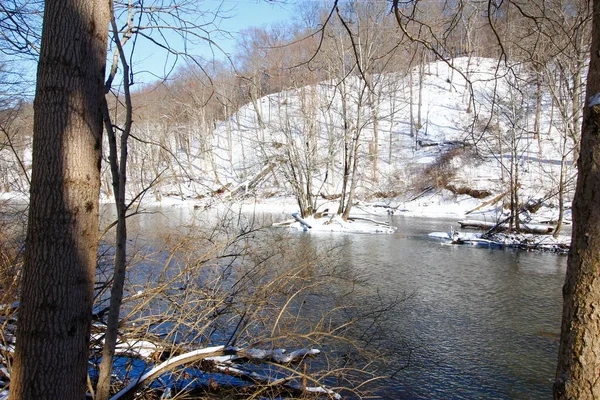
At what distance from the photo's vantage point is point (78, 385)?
164 centimetres

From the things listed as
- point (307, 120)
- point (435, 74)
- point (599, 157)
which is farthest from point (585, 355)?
point (435, 74)

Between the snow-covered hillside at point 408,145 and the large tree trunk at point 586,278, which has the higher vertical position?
the snow-covered hillside at point 408,145

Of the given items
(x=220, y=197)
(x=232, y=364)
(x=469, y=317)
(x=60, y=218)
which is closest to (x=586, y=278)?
(x=60, y=218)

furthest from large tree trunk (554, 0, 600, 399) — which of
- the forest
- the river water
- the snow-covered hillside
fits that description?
the snow-covered hillside

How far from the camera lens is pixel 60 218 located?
5.24ft

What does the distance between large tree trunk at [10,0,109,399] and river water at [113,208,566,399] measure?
3.99 metres

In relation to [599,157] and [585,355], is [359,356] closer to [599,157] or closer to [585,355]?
[585,355]

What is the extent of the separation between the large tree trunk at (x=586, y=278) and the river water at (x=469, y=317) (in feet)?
10.2

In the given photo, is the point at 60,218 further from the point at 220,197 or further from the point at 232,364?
the point at 220,197

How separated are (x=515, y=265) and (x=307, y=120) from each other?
1267cm

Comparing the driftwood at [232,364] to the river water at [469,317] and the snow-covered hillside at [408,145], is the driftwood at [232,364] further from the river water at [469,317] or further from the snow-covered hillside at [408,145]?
the snow-covered hillside at [408,145]

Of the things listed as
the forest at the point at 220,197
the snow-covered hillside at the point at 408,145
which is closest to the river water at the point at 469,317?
the forest at the point at 220,197

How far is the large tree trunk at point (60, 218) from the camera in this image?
157 centimetres

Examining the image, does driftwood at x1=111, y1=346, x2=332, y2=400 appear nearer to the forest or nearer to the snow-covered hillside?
the forest
